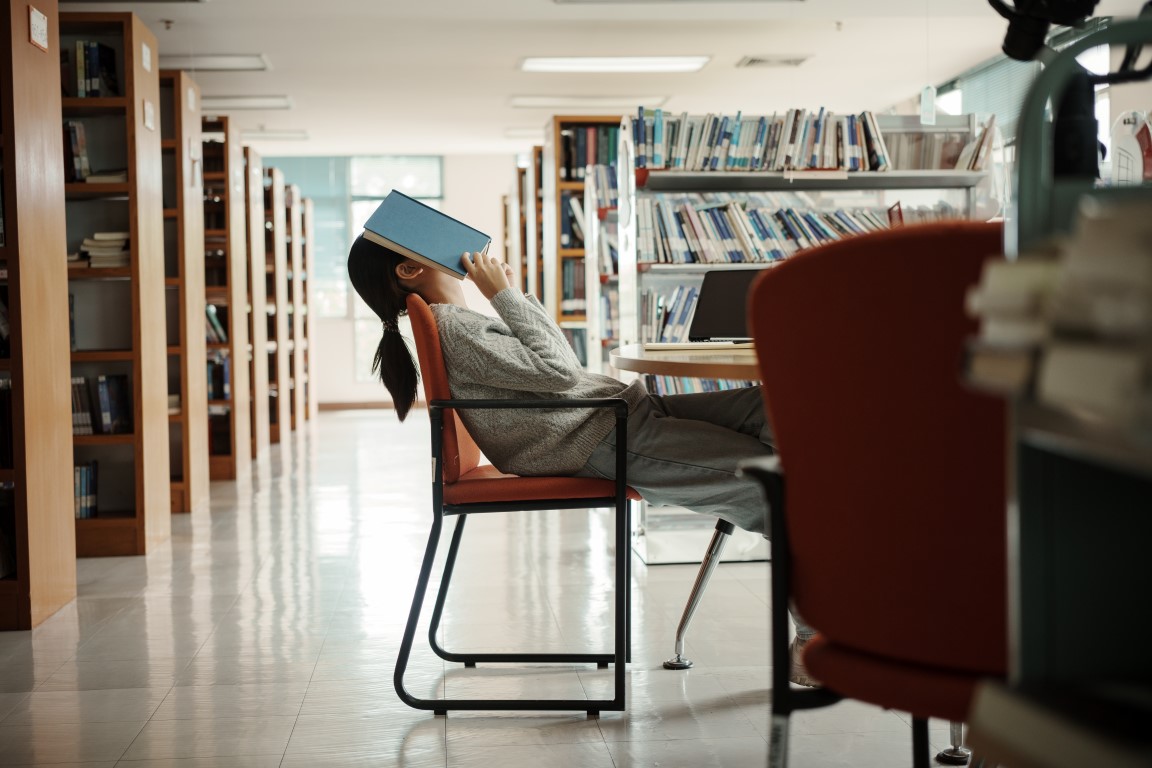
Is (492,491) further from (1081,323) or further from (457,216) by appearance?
(457,216)

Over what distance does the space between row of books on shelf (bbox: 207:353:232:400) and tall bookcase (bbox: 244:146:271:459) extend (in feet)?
2.23

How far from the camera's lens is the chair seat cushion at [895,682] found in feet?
3.56

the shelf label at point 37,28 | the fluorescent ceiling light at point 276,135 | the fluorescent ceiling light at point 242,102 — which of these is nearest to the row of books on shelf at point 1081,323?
the shelf label at point 37,28

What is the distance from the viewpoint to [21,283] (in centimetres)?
317

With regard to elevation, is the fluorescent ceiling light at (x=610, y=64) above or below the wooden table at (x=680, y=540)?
above

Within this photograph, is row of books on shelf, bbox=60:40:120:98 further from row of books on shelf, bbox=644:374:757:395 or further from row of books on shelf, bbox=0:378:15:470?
row of books on shelf, bbox=644:374:757:395

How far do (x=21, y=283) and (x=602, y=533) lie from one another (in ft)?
8.07

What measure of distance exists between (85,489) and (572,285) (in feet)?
11.6

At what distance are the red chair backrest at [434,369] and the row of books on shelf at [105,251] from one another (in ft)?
8.75

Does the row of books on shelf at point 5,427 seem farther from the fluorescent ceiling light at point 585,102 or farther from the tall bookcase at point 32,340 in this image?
the fluorescent ceiling light at point 585,102

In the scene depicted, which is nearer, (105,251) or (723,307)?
(723,307)

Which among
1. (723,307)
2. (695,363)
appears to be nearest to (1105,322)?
(695,363)

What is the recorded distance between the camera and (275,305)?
8742 mm

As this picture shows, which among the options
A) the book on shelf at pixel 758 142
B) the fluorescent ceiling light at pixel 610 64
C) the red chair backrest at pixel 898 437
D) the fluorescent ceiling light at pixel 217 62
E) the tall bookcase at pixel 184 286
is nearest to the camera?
the red chair backrest at pixel 898 437
